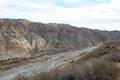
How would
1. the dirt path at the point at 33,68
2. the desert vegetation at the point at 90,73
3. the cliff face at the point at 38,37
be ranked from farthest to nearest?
the cliff face at the point at 38,37, the dirt path at the point at 33,68, the desert vegetation at the point at 90,73

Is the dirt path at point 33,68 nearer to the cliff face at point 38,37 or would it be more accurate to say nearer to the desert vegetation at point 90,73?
the desert vegetation at point 90,73

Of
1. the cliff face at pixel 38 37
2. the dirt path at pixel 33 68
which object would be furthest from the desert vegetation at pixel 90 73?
the cliff face at pixel 38 37

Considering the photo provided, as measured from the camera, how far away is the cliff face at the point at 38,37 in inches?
3582

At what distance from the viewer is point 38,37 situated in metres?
117

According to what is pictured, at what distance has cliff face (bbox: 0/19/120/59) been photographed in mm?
90975

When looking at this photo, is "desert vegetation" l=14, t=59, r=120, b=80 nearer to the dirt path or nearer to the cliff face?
the dirt path

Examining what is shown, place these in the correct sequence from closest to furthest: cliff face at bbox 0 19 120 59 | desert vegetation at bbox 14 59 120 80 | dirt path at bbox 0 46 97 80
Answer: desert vegetation at bbox 14 59 120 80 → dirt path at bbox 0 46 97 80 → cliff face at bbox 0 19 120 59

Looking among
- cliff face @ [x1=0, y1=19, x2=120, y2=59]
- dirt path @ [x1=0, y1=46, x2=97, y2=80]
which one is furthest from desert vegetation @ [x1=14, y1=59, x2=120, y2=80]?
cliff face @ [x1=0, y1=19, x2=120, y2=59]

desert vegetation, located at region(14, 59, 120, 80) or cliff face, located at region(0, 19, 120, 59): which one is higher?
desert vegetation, located at region(14, 59, 120, 80)

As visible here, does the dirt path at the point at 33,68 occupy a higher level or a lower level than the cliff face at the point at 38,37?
higher

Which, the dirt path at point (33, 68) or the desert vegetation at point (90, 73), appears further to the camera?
the dirt path at point (33, 68)

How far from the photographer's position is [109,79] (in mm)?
12375

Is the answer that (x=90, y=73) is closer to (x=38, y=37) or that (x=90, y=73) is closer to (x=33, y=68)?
(x=33, y=68)

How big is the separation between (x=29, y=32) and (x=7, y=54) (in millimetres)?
38145
